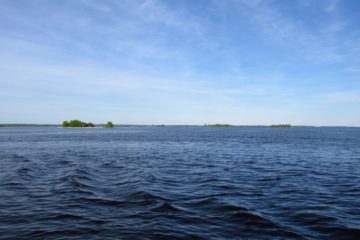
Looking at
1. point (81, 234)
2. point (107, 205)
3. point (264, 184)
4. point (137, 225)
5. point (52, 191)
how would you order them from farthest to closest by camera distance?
point (264, 184) → point (52, 191) → point (107, 205) → point (137, 225) → point (81, 234)

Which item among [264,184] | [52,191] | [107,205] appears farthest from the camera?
[264,184]

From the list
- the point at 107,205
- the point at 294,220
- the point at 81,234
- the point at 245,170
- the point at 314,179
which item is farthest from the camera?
the point at 245,170

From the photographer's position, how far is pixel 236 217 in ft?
43.9

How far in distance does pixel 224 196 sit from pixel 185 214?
4.25 meters

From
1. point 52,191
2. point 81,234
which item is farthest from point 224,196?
point 52,191

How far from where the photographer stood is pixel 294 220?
13.1m

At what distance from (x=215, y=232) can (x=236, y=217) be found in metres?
2.20

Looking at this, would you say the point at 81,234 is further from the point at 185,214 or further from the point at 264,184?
the point at 264,184

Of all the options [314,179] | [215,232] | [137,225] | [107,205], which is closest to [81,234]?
[137,225]

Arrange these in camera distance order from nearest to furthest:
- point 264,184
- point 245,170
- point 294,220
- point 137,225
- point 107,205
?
point 137,225
point 294,220
point 107,205
point 264,184
point 245,170

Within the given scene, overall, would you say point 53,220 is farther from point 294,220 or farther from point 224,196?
point 294,220

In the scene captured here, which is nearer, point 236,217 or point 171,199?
point 236,217

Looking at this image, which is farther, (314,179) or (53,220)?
(314,179)

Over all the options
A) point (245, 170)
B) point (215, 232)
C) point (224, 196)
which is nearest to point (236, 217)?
point (215, 232)
